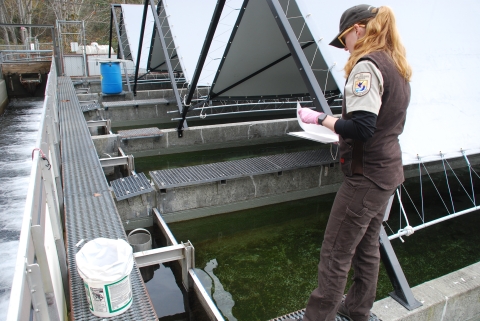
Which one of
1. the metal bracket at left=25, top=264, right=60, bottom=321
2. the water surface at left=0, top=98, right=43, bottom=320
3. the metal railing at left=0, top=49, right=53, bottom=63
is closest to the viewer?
the metal bracket at left=25, top=264, right=60, bottom=321

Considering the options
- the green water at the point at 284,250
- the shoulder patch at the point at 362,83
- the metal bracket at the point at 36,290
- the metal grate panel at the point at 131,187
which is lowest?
the green water at the point at 284,250

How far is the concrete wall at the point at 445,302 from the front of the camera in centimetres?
275

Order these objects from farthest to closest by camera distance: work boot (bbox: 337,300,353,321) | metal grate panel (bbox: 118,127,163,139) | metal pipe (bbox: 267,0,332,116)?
metal grate panel (bbox: 118,127,163,139) < metal pipe (bbox: 267,0,332,116) < work boot (bbox: 337,300,353,321)

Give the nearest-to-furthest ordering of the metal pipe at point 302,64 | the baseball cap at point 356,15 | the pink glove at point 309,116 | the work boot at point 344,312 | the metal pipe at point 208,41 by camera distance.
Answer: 1. the baseball cap at point 356,15
2. the pink glove at point 309,116
3. the work boot at point 344,312
4. the metal pipe at point 302,64
5. the metal pipe at point 208,41

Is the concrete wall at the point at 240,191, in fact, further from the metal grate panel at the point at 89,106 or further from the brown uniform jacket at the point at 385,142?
the metal grate panel at the point at 89,106

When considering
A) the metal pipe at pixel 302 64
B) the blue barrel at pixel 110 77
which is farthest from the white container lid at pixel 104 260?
the blue barrel at pixel 110 77

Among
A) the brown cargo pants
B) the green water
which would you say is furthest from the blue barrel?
the brown cargo pants

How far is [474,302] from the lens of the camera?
3.09 meters

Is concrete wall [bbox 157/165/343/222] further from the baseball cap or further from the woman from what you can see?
the baseball cap

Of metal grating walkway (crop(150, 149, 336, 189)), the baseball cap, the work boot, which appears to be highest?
the baseball cap

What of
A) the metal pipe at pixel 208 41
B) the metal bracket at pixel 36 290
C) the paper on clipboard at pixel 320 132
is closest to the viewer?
the metal bracket at pixel 36 290

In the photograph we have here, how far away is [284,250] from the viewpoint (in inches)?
182

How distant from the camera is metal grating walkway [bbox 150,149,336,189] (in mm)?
5047

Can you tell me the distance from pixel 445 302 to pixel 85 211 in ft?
10.5
